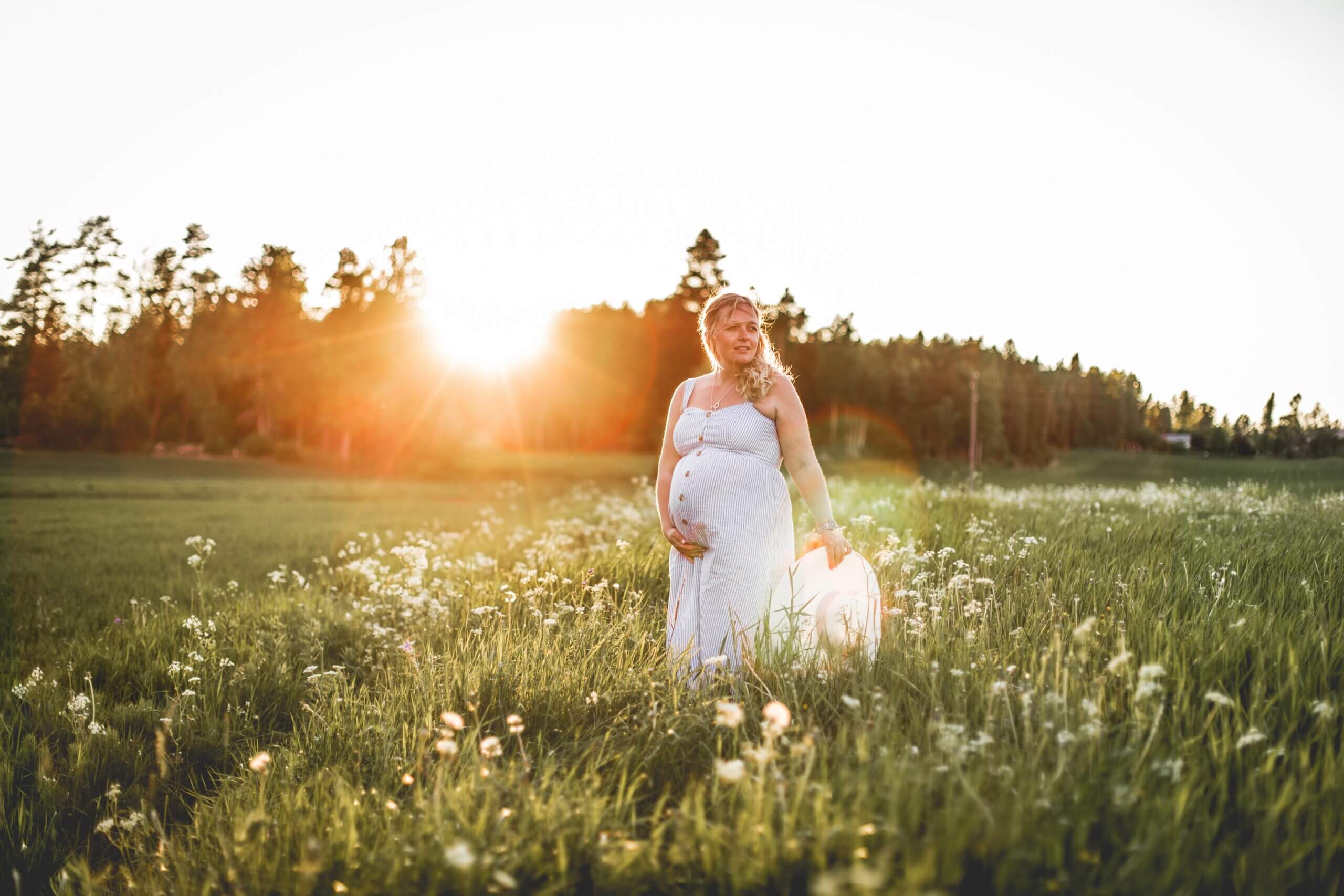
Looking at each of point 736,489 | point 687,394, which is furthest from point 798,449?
point 687,394

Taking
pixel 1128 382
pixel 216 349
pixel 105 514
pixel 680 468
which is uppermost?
pixel 216 349

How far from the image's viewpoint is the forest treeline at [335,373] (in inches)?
1500

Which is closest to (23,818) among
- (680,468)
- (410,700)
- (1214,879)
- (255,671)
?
(255,671)

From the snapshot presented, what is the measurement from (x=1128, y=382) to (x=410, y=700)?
1272 centimetres

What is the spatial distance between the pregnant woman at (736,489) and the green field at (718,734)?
54 cm

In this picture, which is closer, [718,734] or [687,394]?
[718,734]

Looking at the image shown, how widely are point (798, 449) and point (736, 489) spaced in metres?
0.52

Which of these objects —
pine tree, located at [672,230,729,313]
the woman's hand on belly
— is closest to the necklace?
the woman's hand on belly

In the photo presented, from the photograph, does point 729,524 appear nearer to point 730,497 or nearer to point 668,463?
point 730,497

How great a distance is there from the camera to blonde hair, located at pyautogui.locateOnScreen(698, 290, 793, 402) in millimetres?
5348

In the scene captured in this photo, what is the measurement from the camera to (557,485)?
34.2m

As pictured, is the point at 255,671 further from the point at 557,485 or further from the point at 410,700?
the point at 557,485

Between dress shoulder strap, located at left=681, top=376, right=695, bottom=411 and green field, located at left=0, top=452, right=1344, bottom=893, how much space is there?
65.0 inches

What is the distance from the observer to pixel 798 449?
5336 millimetres
